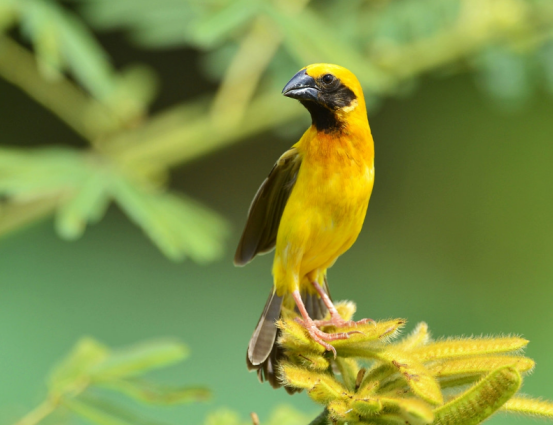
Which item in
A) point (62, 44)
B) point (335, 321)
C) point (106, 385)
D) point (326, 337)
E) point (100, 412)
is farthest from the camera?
point (62, 44)

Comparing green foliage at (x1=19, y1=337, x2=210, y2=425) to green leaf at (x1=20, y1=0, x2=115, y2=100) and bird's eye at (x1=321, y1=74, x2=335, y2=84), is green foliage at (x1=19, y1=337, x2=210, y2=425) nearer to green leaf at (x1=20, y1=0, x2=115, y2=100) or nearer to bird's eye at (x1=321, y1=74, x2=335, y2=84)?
bird's eye at (x1=321, y1=74, x2=335, y2=84)

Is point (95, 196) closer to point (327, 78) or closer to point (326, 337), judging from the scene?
point (327, 78)

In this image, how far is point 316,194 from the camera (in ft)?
6.06

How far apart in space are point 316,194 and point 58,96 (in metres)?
2.06

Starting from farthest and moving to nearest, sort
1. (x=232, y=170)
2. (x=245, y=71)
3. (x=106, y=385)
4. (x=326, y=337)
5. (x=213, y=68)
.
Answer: (x=232, y=170)
(x=213, y=68)
(x=245, y=71)
(x=106, y=385)
(x=326, y=337)

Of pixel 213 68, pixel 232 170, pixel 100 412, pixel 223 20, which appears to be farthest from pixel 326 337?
pixel 232 170

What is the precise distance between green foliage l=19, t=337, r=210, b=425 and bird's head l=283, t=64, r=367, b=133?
2.69ft

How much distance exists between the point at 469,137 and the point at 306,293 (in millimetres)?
4958

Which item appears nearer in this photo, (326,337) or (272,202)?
(326,337)

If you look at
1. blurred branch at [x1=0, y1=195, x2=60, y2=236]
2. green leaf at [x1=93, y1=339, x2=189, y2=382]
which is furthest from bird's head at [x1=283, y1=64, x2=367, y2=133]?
blurred branch at [x1=0, y1=195, x2=60, y2=236]

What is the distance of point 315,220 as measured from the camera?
1.83 metres

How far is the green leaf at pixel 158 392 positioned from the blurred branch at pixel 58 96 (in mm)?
1688

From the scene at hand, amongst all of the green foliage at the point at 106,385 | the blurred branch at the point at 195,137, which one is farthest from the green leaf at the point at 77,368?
the blurred branch at the point at 195,137

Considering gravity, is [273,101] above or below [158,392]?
above
